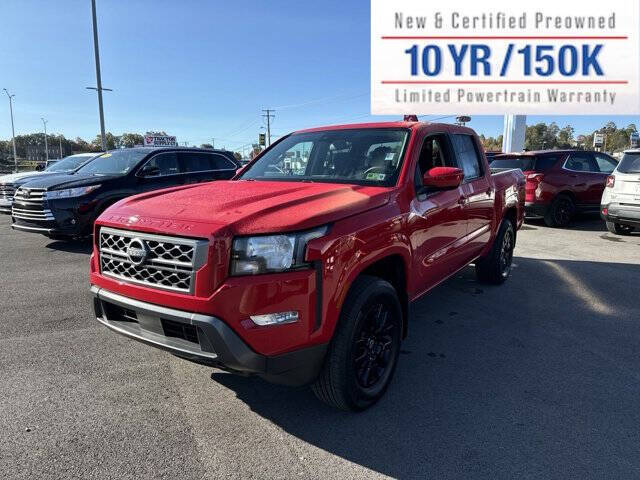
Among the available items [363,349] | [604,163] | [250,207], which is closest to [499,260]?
[363,349]

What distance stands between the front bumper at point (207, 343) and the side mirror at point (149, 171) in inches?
231

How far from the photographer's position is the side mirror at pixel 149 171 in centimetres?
804

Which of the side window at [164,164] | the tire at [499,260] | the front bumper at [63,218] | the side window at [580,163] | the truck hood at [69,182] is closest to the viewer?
the tire at [499,260]

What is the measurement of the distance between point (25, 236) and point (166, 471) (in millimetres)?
8750

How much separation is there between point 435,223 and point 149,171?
6.09 metres

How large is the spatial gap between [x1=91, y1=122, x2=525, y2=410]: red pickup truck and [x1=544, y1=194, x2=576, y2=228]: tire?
26.2 feet

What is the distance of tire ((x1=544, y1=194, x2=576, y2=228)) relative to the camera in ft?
34.0

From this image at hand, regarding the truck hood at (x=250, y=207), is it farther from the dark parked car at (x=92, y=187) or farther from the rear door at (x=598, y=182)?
the rear door at (x=598, y=182)

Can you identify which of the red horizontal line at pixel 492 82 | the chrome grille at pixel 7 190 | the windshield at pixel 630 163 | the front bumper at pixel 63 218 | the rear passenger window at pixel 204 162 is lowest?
the front bumper at pixel 63 218

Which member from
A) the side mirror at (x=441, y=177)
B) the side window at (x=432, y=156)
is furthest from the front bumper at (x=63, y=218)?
the side mirror at (x=441, y=177)

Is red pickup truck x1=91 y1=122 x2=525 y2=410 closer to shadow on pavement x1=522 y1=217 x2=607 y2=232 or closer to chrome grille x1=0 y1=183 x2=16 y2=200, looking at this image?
shadow on pavement x1=522 y1=217 x2=607 y2=232

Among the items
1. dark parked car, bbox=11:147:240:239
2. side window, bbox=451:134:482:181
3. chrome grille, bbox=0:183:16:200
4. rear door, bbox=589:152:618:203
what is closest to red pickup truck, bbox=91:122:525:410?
side window, bbox=451:134:482:181

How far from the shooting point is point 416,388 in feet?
10.3

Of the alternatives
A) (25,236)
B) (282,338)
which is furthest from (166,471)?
(25,236)
